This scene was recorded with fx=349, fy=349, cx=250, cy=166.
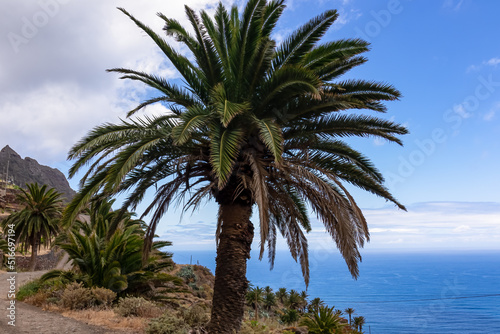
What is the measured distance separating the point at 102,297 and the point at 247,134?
750cm

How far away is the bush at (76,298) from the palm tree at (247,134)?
3.89 metres

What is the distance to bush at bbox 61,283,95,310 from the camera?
10734 mm

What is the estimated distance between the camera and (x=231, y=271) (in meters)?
8.34

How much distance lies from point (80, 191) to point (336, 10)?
7407 millimetres

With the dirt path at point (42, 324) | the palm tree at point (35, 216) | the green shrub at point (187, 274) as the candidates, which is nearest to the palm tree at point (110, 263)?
the dirt path at point (42, 324)

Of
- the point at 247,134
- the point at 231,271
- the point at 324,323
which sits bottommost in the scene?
the point at 324,323

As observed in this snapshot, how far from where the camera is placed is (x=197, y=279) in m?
27.9

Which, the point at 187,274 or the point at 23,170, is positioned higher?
the point at 23,170

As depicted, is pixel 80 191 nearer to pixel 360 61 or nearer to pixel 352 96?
pixel 352 96

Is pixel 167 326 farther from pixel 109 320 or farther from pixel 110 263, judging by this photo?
pixel 110 263

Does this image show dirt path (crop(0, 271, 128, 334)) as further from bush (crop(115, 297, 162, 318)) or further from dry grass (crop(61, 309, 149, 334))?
bush (crop(115, 297, 162, 318))

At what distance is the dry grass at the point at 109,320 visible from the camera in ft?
29.3

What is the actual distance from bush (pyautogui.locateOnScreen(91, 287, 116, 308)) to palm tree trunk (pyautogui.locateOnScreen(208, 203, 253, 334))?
16.0 ft

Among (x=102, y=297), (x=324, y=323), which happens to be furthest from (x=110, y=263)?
(x=324, y=323)
